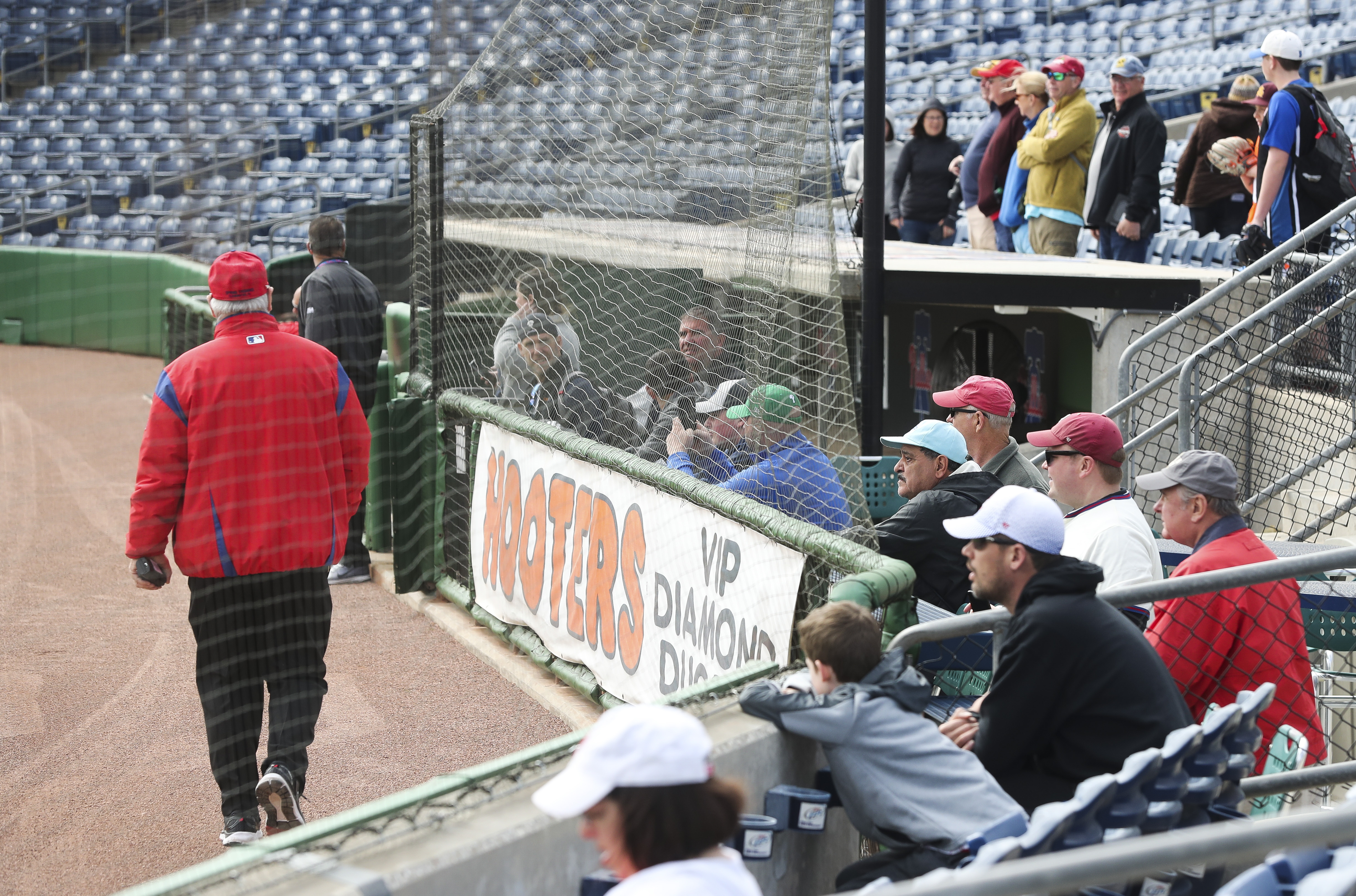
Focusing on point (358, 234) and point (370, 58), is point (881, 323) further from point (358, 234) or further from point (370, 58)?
point (370, 58)

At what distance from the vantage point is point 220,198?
1927 cm

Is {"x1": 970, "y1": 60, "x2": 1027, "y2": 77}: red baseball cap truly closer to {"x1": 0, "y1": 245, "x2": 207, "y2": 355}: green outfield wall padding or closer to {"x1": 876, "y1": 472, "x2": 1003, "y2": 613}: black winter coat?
{"x1": 876, "y1": 472, "x2": 1003, "y2": 613}: black winter coat

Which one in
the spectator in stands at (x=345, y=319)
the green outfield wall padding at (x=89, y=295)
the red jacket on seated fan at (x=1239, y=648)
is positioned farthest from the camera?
the green outfield wall padding at (x=89, y=295)

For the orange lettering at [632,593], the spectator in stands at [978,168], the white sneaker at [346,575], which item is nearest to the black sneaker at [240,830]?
the orange lettering at [632,593]

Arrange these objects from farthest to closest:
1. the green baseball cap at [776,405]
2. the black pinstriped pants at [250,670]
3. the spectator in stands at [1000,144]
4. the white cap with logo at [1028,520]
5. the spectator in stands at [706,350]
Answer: the spectator in stands at [1000,144] → the spectator in stands at [706,350] → the green baseball cap at [776,405] → the black pinstriped pants at [250,670] → the white cap with logo at [1028,520]

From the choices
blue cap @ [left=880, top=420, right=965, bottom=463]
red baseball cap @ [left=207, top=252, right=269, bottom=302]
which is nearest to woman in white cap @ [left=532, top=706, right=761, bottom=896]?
red baseball cap @ [left=207, top=252, right=269, bottom=302]

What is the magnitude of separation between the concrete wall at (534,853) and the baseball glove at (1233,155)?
21.4ft

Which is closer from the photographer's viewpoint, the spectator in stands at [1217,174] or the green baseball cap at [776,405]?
the green baseball cap at [776,405]

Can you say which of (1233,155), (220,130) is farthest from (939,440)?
(220,130)

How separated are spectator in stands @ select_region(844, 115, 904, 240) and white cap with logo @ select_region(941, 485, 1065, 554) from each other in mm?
8595

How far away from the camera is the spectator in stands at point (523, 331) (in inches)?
262

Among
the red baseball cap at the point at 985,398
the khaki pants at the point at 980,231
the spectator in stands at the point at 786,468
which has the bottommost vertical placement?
the spectator in stands at the point at 786,468

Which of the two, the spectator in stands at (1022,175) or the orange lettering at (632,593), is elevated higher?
the spectator in stands at (1022,175)

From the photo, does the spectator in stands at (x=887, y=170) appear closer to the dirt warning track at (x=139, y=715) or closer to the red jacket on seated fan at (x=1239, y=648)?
the dirt warning track at (x=139, y=715)
